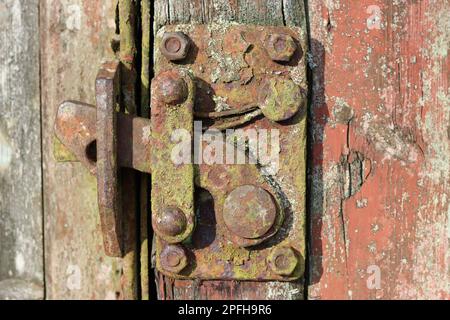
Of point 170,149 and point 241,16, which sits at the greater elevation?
point 241,16

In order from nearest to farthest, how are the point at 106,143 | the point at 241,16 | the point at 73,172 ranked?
the point at 106,143 < the point at 241,16 < the point at 73,172

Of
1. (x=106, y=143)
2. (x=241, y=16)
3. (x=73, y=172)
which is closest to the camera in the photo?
(x=106, y=143)

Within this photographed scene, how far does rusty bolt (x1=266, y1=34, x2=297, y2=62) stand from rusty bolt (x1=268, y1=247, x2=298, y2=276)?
0.32 m

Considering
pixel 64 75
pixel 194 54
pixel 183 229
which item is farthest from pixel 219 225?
pixel 64 75

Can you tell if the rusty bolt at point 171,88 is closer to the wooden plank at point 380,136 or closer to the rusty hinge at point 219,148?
the rusty hinge at point 219,148

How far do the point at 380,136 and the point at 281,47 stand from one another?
24 cm

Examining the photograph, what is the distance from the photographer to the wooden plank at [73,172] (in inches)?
39.8

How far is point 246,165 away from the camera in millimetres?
880

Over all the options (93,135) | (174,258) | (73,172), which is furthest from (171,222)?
(73,172)

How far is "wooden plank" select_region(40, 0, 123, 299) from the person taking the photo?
1012mm

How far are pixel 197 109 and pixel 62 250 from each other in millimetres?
424

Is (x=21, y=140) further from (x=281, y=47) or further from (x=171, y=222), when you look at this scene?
(x=281, y=47)

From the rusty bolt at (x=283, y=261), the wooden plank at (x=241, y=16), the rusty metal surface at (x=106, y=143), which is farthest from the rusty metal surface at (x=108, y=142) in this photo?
the rusty bolt at (x=283, y=261)

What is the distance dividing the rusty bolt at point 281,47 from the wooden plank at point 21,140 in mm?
489
